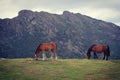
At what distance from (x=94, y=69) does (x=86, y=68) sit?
115 cm

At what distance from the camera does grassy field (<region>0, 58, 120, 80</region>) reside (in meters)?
34.7

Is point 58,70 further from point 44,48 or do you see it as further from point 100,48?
point 100,48

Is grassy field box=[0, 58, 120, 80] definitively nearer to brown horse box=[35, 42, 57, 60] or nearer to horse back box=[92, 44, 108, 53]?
brown horse box=[35, 42, 57, 60]

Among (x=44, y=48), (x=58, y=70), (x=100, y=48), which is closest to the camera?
(x=58, y=70)

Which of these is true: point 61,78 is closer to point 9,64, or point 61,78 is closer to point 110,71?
point 110,71

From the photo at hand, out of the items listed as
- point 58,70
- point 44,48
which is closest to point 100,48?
point 44,48

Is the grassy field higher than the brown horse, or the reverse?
the brown horse

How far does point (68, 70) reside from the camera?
3791 cm

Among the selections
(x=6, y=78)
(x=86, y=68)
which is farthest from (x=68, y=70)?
(x=6, y=78)

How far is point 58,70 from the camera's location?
3781 centimetres

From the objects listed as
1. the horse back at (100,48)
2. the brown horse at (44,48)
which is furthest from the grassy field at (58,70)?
the horse back at (100,48)

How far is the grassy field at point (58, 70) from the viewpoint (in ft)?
114

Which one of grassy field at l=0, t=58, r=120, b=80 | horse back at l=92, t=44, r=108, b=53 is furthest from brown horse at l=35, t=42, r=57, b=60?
horse back at l=92, t=44, r=108, b=53

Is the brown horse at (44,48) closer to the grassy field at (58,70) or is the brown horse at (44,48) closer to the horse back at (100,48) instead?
the grassy field at (58,70)
